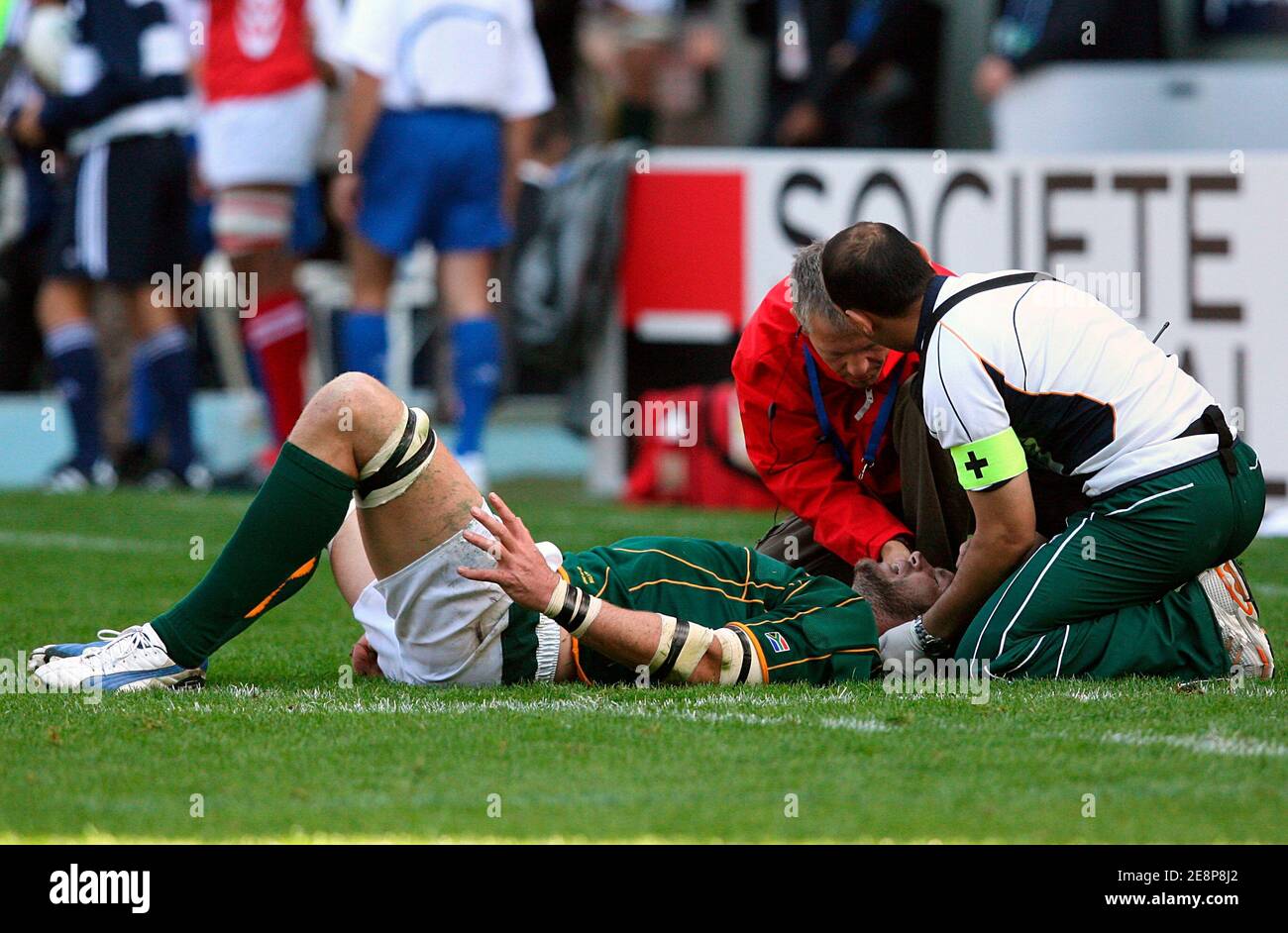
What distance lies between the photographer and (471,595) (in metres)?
4.28

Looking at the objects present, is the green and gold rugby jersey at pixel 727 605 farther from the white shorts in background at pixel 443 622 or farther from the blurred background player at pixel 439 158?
the blurred background player at pixel 439 158

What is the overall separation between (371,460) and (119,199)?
6126 mm

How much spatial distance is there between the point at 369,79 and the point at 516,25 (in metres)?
0.73

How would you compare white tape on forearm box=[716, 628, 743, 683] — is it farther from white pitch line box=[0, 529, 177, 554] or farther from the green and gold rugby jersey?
white pitch line box=[0, 529, 177, 554]

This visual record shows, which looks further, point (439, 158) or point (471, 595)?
point (439, 158)

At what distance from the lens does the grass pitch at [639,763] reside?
3279mm

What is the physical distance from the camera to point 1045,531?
191 inches

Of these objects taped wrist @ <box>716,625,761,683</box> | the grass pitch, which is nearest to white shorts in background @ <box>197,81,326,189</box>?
the grass pitch

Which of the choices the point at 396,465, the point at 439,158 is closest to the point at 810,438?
the point at 396,465

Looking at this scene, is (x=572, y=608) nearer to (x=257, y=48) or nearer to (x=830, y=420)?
(x=830, y=420)

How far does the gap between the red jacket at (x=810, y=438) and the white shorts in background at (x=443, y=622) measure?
947 millimetres

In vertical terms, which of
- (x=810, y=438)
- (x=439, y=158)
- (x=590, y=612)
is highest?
(x=439, y=158)

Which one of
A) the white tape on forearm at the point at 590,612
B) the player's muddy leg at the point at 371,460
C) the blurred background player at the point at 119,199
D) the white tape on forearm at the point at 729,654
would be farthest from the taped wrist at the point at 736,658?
the blurred background player at the point at 119,199
